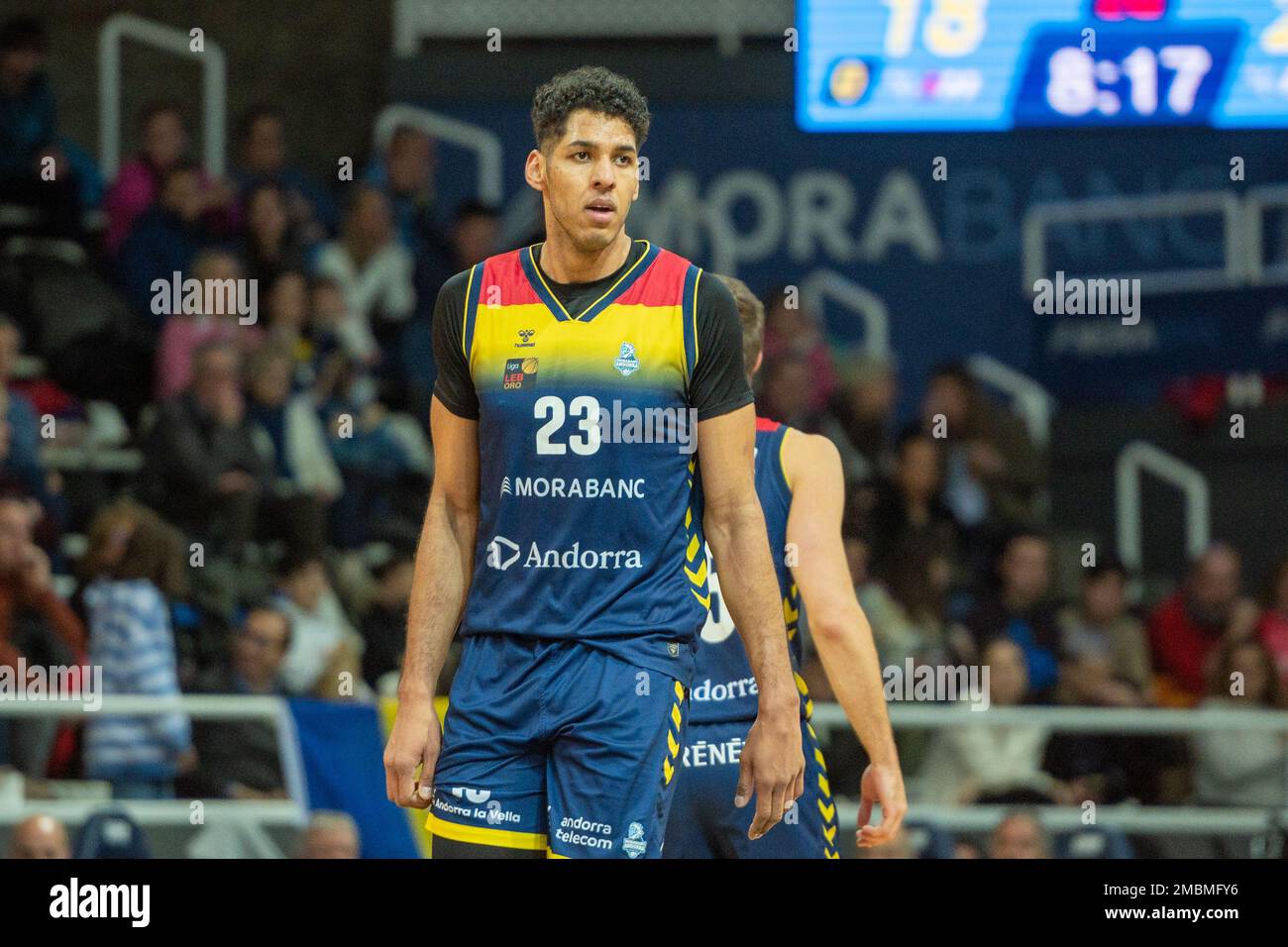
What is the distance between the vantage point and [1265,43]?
37.2ft

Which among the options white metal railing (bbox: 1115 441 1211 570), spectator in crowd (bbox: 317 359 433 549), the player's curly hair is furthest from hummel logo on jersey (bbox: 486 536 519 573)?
white metal railing (bbox: 1115 441 1211 570)

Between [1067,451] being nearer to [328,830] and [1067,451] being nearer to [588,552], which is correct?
[328,830]

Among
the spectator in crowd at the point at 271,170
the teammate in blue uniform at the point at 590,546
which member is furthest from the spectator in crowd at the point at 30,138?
the teammate in blue uniform at the point at 590,546

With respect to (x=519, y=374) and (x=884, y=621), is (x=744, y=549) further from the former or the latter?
(x=884, y=621)

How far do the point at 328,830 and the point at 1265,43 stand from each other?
6515mm

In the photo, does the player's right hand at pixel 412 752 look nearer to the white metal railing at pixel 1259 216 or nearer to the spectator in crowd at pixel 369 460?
the spectator in crowd at pixel 369 460

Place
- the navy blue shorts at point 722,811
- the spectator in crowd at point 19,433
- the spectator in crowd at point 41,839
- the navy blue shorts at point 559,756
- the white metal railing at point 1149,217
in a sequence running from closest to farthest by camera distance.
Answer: the navy blue shorts at point 559,756
the navy blue shorts at point 722,811
the spectator in crowd at point 41,839
the spectator in crowd at point 19,433
the white metal railing at point 1149,217

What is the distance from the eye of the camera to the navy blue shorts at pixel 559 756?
4.61m

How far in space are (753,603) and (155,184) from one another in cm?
772

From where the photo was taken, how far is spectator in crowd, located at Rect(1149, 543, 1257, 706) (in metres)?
11.0

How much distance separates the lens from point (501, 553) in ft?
15.7

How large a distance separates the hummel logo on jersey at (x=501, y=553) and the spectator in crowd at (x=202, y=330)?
6044mm

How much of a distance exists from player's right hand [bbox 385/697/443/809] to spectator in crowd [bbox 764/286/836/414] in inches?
262
